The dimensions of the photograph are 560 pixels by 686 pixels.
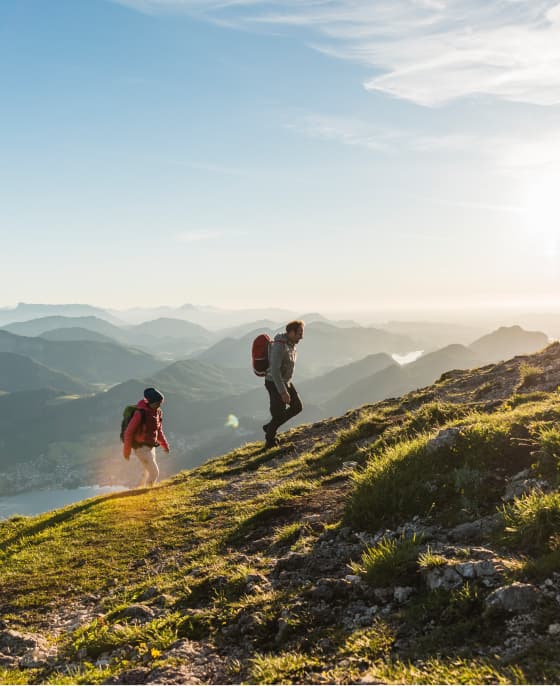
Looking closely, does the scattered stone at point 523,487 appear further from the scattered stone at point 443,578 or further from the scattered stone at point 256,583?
the scattered stone at point 256,583

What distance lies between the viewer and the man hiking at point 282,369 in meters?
15.3

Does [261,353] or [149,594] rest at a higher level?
[261,353]

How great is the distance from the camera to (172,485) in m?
16.0

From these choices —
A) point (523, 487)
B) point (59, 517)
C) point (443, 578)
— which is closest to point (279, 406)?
point (59, 517)

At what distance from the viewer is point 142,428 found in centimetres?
1449

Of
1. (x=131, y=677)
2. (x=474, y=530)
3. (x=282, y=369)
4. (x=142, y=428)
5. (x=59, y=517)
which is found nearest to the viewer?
(x=131, y=677)

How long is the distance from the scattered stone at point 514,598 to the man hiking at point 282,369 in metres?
10.9

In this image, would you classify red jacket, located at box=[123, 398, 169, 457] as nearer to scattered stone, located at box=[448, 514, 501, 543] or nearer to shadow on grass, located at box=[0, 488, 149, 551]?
shadow on grass, located at box=[0, 488, 149, 551]

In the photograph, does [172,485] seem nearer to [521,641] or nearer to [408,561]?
[408,561]

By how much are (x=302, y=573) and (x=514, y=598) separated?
114 inches

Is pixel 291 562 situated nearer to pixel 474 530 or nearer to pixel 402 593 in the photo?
pixel 402 593

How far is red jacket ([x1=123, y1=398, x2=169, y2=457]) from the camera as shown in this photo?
560 inches

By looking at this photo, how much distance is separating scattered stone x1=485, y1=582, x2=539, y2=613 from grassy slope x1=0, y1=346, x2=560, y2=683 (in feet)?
0.47

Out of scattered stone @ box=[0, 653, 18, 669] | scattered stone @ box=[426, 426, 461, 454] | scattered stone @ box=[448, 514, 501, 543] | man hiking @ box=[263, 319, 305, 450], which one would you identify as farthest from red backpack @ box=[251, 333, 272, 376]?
scattered stone @ box=[0, 653, 18, 669]
